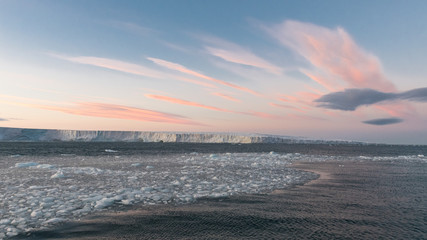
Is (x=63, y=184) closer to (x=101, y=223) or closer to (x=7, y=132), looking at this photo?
(x=101, y=223)

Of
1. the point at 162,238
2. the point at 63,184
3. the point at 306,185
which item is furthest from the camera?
the point at 306,185

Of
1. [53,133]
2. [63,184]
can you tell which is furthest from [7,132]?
[63,184]

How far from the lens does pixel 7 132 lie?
188 m

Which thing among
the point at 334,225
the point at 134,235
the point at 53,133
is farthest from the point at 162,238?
the point at 53,133

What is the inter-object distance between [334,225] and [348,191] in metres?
5.50

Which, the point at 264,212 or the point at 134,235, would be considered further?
the point at 264,212

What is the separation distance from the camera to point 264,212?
7.62 meters

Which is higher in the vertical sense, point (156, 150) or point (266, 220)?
point (266, 220)

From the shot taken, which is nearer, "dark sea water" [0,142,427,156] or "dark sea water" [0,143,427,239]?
"dark sea water" [0,143,427,239]

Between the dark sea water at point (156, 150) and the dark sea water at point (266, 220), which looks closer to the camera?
the dark sea water at point (266, 220)

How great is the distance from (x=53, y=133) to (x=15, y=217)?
224735 mm

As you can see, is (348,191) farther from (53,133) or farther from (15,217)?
(53,133)

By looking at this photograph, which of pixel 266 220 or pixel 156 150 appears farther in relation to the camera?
pixel 156 150

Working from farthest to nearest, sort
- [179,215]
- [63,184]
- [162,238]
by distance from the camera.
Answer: [63,184], [179,215], [162,238]
